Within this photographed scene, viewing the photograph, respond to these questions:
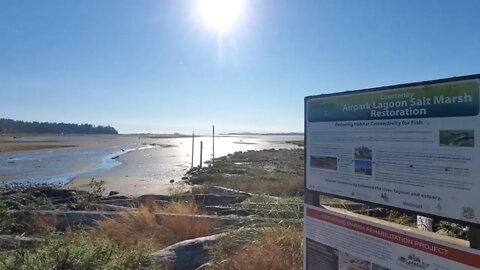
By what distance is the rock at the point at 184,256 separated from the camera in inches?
230

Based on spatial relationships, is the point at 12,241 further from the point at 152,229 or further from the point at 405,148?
the point at 405,148

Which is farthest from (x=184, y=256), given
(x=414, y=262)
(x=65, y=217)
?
(x=65, y=217)

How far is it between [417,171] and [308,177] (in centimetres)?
137

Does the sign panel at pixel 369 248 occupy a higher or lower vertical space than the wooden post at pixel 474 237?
lower

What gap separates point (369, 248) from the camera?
3.64 m

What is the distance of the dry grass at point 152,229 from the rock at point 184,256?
83 centimetres

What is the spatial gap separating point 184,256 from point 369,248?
10.2ft

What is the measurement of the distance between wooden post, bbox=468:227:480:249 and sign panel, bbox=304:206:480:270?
4cm

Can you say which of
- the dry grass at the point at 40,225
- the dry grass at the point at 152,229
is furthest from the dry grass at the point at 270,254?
the dry grass at the point at 40,225

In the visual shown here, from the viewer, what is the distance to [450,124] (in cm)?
308

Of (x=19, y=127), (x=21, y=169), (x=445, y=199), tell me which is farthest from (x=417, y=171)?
(x=19, y=127)

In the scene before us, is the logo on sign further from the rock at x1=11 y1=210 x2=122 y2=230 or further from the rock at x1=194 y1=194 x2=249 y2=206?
the rock at x1=194 y1=194 x2=249 y2=206

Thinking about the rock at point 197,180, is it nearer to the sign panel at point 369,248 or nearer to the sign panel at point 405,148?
the sign panel at point 369,248

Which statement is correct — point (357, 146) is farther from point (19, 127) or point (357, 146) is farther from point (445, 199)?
point (19, 127)
